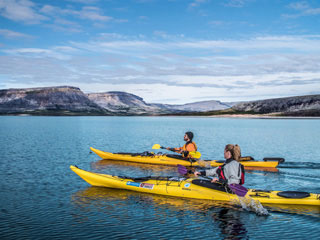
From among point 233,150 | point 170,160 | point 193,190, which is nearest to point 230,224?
point 233,150

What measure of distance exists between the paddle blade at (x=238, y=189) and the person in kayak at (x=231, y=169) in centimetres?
22

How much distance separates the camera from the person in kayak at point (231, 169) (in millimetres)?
11562

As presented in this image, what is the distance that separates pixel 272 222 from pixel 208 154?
19037 millimetres

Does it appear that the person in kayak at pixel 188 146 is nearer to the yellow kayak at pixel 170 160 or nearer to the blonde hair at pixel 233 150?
the yellow kayak at pixel 170 160

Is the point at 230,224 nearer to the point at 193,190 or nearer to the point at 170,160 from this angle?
the point at 193,190

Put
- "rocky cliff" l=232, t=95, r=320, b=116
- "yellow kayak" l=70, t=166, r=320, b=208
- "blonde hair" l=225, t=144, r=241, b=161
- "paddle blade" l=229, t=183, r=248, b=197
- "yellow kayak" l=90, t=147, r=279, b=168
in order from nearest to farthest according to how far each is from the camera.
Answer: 1. "blonde hair" l=225, t=144, r=241, b=161
2. "paddle blade" l=229, t=183, r=248, b=197
3. "yellow kayak" l=70, t=166, r=320, b=208
4. "yellow kayak" l=90, t=147, r=279, b=168
5. "rocky cliff" l=232, t=95, r=320, b=116

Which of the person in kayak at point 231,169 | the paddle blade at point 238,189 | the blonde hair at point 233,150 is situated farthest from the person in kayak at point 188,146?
the blonde hair at point 233,150

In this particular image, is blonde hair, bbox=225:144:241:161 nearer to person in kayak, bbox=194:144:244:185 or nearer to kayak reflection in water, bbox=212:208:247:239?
person in kayak, bbox=194:144:244:185

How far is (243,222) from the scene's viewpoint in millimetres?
11359

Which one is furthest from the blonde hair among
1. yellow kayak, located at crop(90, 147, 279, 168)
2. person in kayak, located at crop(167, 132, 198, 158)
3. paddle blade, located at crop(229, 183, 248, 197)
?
yellow kayak, located at crop(90, 147, 279, 168)

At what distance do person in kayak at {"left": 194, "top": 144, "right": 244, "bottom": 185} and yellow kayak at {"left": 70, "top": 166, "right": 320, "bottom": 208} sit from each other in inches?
33.8

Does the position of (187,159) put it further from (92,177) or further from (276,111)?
(276,111)

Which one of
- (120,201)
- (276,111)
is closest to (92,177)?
(120,201)

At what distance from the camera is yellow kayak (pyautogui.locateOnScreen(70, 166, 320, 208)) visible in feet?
42.1
